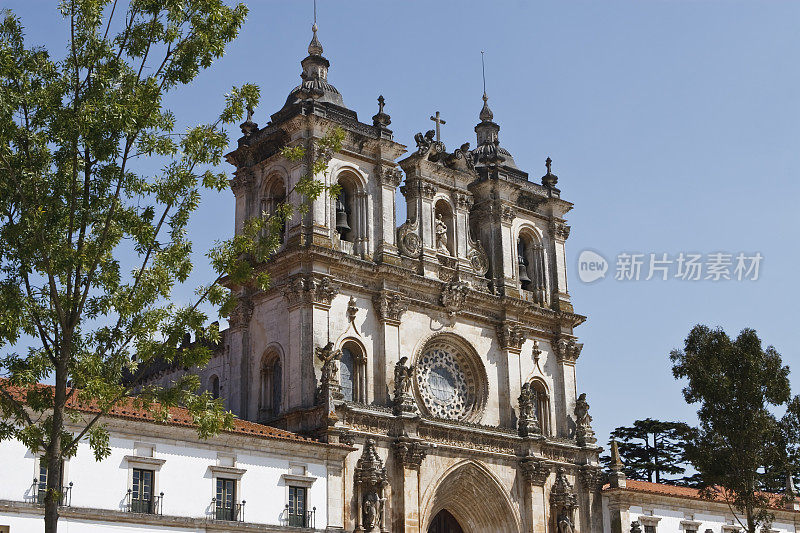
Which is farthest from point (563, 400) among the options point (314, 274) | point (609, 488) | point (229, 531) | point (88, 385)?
point (88, 385)

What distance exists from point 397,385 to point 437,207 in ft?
33.9

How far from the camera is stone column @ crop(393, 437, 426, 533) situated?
141 feet

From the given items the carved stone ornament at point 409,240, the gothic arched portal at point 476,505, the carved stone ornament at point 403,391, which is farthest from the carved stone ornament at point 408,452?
the carved stone ornament at point 409,240

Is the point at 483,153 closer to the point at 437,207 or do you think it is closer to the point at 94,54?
the point at 437,207

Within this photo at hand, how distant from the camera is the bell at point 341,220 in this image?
1855 inches

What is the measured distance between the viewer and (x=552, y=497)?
1930 inches

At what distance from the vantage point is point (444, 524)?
47.7 metres

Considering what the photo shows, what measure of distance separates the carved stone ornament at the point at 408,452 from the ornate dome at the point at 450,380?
10.5 ft

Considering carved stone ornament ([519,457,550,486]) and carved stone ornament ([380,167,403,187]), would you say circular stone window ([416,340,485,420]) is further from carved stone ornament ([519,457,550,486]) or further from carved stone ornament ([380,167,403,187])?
carved stone ornament ([380,167,403,187])

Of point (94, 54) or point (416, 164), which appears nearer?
point (94, 54)

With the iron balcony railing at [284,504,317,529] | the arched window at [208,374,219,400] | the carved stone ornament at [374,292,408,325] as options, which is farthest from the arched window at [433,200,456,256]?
the iron balcony railing at [284,504,317,529]

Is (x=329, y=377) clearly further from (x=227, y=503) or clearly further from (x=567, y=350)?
(x=567, y=350)

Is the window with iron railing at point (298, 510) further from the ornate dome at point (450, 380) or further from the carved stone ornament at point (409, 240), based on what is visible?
the carved stone ornament at point (409, 240)

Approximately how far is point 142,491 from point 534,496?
2026 centimetres
